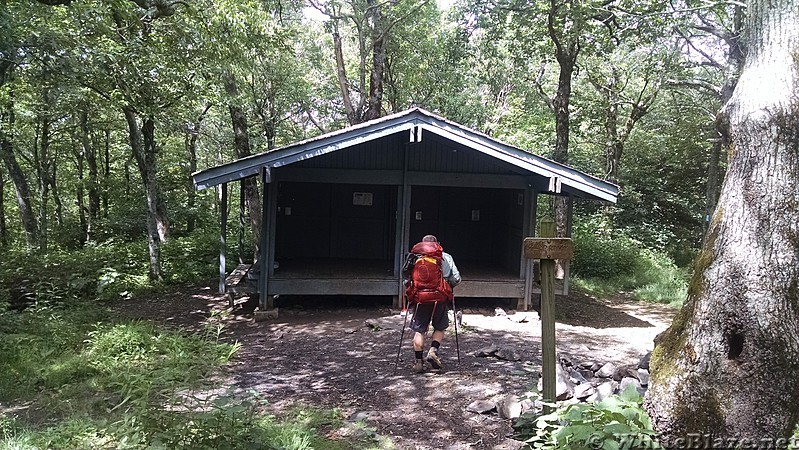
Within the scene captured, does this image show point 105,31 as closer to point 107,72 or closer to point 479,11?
point 107,72

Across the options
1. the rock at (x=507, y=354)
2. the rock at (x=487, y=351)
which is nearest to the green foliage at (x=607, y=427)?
the rock at (x=507, y=354)

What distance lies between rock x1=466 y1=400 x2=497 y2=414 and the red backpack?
1.30 meters

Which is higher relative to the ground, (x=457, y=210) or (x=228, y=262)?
(x=457, y=210)

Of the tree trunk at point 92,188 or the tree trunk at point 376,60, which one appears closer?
the tree trunk at point 376,60

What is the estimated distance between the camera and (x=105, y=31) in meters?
9.59

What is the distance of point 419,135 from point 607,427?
653 cm

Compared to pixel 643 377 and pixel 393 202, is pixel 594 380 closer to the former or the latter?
pixel 643 377

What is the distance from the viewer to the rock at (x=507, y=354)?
6755 mm

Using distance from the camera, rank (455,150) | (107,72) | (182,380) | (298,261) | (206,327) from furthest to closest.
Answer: (298,261), (455,150), (107,72), (206,327), (182,380)

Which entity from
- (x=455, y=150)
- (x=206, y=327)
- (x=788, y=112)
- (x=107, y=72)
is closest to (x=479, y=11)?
(x=455, y=150)

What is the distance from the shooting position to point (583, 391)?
15.3 feet

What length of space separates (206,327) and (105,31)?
5.68m

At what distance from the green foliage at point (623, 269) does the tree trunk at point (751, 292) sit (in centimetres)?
962

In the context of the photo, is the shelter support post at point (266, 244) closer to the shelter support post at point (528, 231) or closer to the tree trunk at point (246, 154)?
the tree trunk at point (246, 154)
